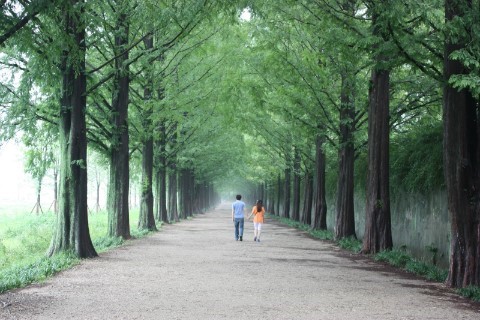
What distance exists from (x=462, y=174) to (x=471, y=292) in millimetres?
2206

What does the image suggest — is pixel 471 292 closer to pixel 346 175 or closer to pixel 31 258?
pixel 346 175

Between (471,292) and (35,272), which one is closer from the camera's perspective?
(471,292)

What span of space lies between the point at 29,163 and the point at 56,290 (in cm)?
814

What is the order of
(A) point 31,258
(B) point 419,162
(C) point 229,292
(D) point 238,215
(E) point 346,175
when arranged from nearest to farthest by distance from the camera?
(C) point 229,292, (B) point 419,162, (A) point 31,258, (E) point 346,175, (D) point 238,215

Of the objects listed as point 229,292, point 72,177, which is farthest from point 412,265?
point 72,177

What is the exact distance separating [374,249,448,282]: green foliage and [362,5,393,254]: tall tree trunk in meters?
0.65

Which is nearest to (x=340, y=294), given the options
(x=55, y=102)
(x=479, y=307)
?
(x=479, y=307)

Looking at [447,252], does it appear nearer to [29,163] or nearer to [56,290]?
[56,290]

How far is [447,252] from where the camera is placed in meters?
12.6

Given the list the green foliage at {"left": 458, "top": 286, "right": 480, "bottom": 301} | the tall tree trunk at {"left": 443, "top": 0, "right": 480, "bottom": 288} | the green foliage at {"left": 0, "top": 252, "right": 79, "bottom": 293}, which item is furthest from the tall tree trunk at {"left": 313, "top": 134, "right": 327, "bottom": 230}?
the green foliage at {"left": 458, "top": 286, "right": 480, "bottom": 301}

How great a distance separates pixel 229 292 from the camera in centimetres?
838

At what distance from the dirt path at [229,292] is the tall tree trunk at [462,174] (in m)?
0.75

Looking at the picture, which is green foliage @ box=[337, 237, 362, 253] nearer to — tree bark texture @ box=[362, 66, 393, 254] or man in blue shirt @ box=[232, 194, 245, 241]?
tree bark texture @ box=[362, 66, 393, 254]

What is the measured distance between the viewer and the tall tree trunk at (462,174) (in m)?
9.36
